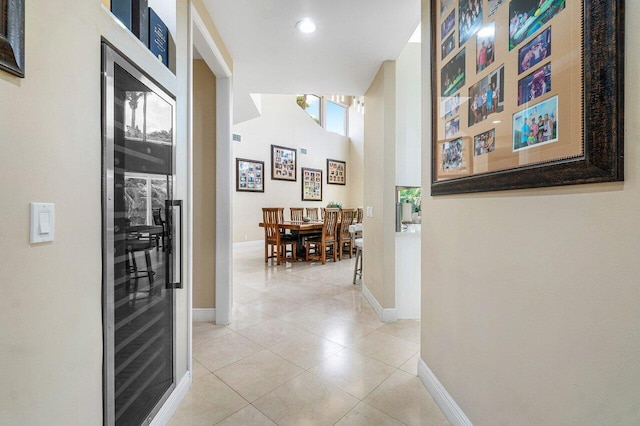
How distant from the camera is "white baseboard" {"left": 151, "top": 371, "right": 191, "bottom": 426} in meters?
1.53

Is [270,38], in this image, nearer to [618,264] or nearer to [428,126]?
[428,126]

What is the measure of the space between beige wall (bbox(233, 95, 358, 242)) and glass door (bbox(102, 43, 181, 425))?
20.0ft

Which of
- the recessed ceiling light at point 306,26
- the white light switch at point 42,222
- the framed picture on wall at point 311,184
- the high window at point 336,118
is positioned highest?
the high window at point 336,118

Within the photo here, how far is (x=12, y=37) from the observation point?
747mm

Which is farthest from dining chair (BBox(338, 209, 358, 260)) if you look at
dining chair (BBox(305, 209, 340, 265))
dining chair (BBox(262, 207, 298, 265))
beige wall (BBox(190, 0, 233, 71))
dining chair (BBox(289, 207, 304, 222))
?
beige wall (BBox(190, 0, 233, 71))

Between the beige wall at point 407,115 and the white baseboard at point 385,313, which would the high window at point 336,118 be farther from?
the white baseboard at point 385,313

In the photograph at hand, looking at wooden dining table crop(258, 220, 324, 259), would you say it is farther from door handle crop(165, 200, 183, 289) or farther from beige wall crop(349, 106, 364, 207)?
beige wall crop(349, 106, 364, 207)

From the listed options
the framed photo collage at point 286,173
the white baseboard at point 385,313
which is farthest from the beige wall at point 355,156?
the white baseboard at point 385,313

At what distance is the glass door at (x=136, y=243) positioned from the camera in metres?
1.16

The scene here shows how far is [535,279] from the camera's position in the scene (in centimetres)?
103

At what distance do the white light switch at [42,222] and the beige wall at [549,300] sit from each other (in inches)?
60.6

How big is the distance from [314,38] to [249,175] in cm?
567

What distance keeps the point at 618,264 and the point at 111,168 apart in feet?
5.40

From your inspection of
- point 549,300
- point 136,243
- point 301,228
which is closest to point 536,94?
point 549,300
